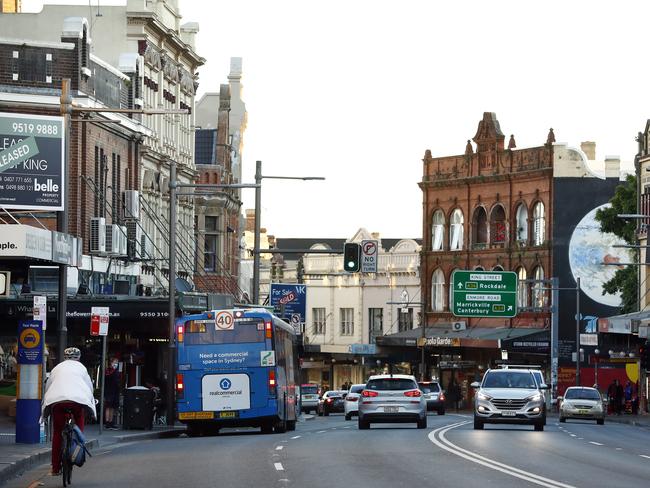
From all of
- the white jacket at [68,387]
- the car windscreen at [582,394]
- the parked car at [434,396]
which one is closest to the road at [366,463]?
the white jacket at [68,387]

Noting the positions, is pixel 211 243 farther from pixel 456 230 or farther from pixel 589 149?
pixel 589 149

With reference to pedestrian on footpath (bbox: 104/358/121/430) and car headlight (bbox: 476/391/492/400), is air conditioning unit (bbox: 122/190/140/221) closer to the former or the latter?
pedestrian on footpath (bbox: 104/358/121/430)

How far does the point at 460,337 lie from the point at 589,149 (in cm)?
1459

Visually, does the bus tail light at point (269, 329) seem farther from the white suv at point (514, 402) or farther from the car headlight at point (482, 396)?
the car headlight at point (482, 396)

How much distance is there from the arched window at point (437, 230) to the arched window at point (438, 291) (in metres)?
1.52

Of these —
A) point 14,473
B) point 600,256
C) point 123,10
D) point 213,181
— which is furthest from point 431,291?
point 14,473

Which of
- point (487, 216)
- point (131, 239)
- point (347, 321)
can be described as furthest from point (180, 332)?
point (347, 321)

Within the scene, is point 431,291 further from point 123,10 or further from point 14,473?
point 14,473

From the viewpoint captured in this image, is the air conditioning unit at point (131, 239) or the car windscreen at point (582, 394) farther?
the car windscreen at point (582, 394)

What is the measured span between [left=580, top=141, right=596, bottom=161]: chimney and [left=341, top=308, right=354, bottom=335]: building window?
20774 millimetres

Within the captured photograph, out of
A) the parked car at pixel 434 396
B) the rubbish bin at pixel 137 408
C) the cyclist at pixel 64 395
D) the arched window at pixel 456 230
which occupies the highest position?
the arched window at pixel 456 230

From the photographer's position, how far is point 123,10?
2291 inches

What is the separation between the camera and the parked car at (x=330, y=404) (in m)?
80.8

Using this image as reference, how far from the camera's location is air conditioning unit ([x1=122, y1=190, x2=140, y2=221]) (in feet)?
177
